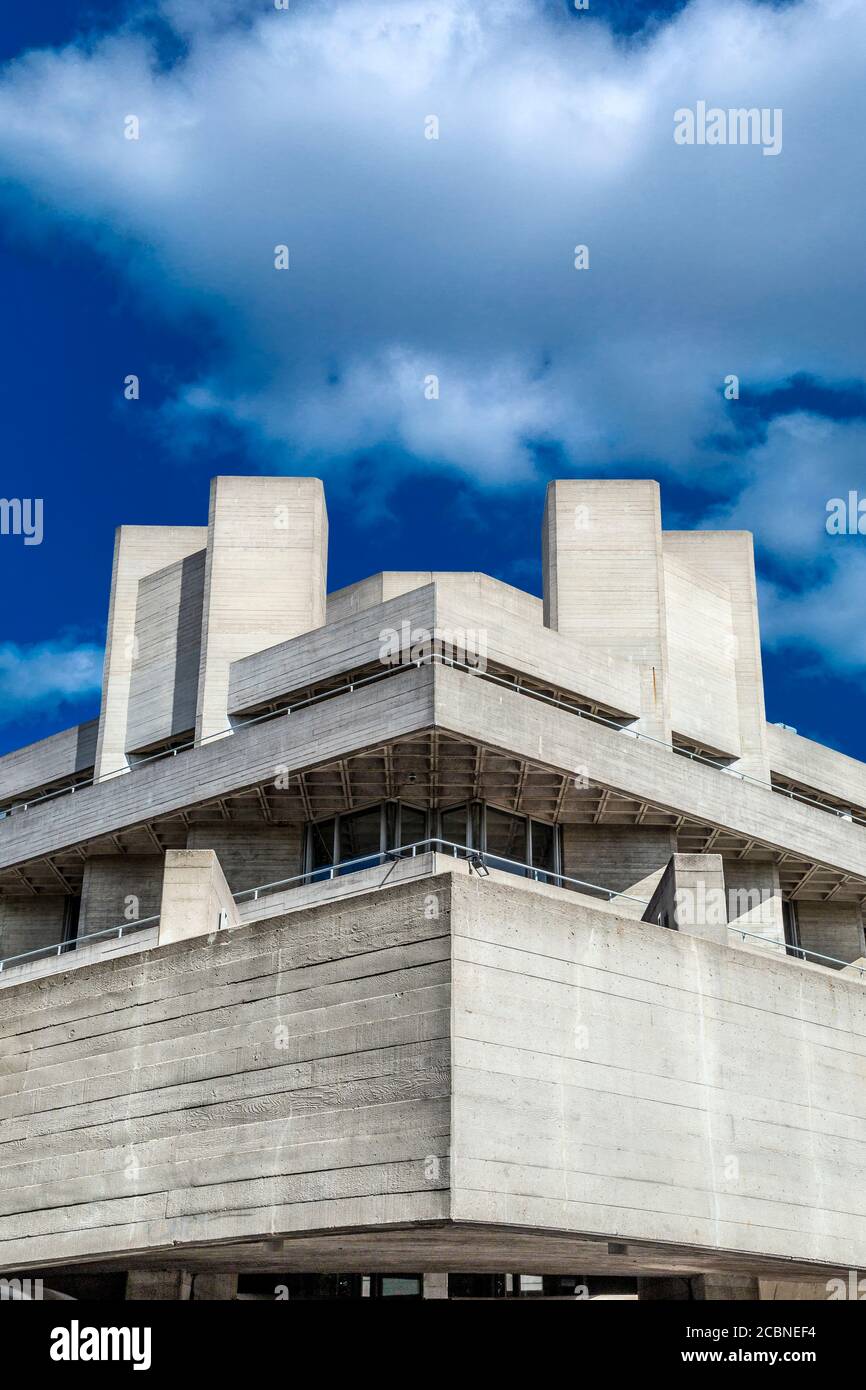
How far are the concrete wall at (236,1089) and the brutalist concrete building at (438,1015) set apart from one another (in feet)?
0.14

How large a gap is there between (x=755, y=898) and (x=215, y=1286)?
15634 mm

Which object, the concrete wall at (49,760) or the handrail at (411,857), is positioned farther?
the concrete wall at (49,760)

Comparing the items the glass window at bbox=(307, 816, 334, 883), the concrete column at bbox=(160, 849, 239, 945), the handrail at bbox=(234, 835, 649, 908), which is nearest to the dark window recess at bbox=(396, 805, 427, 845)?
the handrail at bbox=(234, 835, 649, 908)

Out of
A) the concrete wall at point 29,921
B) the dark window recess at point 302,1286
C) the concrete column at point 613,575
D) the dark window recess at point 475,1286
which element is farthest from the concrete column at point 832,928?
the concrete wall at point 29,921

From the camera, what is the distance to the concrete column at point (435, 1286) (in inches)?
950

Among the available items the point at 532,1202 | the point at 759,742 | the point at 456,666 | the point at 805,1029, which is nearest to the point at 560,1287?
the point at 805,1029

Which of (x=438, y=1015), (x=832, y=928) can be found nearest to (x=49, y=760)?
(x=832, y=928)

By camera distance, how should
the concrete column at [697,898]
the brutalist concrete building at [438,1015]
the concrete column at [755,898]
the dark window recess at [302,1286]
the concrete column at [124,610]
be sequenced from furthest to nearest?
1. the concrete column at [124,610]
2. the concrete column at [755,898]
3. the dark window recess at [302,1286]
4. the concrete column at [697,898]
5. the brutalist concrete building at [438,1015]

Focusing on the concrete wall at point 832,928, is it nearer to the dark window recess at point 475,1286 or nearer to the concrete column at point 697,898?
the dark window recess at point 475,1286

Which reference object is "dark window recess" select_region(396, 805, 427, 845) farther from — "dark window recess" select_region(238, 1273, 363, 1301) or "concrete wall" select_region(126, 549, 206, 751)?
"dark window recess" select_region(238, 1273, 363, 1301)

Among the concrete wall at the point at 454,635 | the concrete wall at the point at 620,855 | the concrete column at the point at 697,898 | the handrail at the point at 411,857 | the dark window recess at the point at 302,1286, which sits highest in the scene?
the concrete wall at the point at 454,635

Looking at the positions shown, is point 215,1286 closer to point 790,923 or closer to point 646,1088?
point 646,1088

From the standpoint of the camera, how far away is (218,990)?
17953 millimetres

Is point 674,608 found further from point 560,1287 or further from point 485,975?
point 485,975
